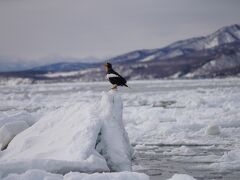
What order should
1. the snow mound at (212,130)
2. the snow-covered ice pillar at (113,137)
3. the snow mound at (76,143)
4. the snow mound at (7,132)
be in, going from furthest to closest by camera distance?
the snow mound at (212,130)
the snow mound at (7,132)
the snow-covered ice pillar at (113,137)
the snow mound at (76,143)

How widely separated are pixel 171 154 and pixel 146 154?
2.06ft

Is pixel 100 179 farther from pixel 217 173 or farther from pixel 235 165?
pixel 235 165

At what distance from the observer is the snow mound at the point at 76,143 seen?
772cm

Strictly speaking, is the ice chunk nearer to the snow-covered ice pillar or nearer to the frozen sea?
the frozen sea

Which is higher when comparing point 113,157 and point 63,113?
point 63,113

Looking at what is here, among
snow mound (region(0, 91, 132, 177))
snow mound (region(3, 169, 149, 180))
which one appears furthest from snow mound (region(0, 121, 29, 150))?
snow mound (region(3, 169, 149, 180))

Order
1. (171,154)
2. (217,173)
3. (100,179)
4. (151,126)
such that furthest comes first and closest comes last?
(151,126)
(171,154)
(217,173)
(100,179)

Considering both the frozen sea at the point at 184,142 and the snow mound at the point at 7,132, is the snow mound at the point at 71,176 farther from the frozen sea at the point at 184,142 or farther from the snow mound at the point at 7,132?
the snow mound at the point at 7,132

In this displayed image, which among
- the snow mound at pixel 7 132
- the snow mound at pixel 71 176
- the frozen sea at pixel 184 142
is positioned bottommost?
the frozen sea at pixel 184 142

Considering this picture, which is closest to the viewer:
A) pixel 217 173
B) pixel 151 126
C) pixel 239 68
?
pixel 217 173

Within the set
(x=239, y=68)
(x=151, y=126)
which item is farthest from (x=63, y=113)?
(x=239, y=68)

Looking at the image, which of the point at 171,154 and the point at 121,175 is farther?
the point at 171,154

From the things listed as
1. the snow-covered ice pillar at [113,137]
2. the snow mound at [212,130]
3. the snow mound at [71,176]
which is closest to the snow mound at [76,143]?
the snow-covered ice pillar at [113,137]

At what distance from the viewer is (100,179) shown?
6.51 metres
